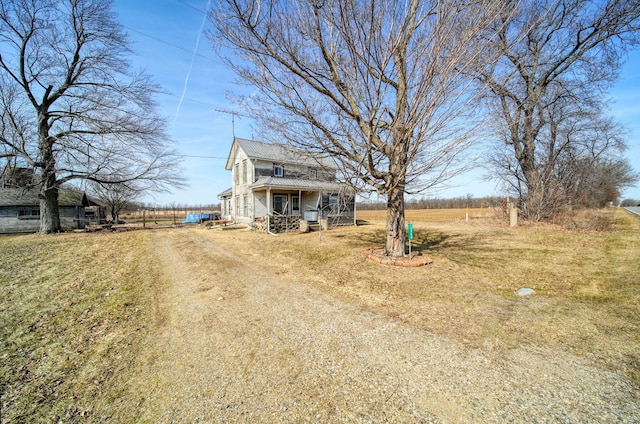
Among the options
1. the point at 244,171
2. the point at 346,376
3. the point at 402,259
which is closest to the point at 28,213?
the point at 244,171

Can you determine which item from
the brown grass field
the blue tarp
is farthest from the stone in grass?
the blue tarp

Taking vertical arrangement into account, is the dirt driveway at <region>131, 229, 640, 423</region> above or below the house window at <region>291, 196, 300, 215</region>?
below

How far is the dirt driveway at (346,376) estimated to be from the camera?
198 centimetres

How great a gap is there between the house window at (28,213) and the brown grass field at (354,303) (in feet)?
56.7

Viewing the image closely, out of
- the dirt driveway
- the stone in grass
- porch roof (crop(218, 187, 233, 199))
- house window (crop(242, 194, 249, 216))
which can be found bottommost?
the dirt driveway

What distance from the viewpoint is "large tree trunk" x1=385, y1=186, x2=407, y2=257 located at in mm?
6590

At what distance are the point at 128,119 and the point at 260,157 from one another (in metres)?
8.80

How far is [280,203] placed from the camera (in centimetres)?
1717

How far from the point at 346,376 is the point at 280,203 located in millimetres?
15215

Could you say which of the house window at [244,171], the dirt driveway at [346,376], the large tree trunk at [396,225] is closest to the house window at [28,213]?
the house window at [244,171]

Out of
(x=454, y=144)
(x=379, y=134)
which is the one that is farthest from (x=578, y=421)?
(x=379, y=134)

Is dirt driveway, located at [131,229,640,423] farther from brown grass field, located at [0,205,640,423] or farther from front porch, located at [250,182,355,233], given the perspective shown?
front porch, located at [250,182,355,233]

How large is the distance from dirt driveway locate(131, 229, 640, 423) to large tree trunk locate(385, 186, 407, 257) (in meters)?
3.28

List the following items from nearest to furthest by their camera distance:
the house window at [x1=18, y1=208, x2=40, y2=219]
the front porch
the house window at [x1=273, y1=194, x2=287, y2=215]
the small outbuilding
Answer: the front porch, the house window at [x1=273, y1=194, x2=287, y2=215], the small outbuilding, the house window at [x1=18, y1=208, x2=40, y2=219]
